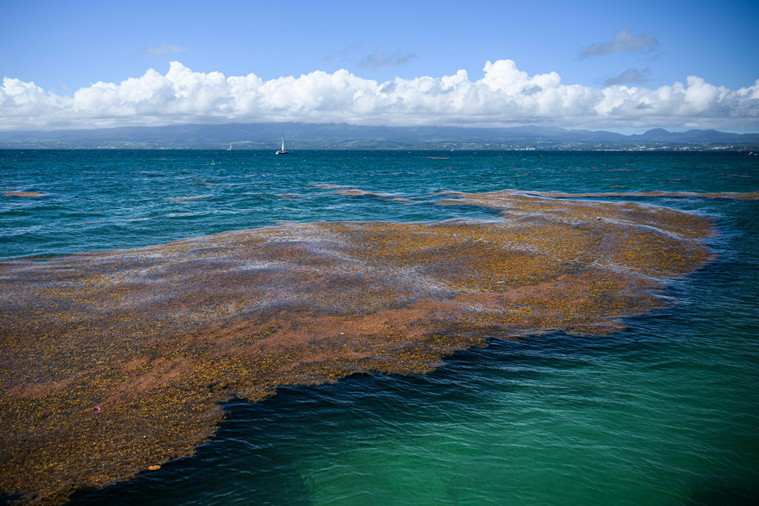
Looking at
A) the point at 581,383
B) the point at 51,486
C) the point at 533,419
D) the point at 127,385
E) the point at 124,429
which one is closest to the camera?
the point at 51,486

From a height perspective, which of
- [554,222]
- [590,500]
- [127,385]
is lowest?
[590,500]

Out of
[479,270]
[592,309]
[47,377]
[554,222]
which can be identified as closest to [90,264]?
[47,377]

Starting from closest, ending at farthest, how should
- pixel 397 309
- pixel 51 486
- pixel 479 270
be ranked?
pixel 51 486, pixel 397 309, pixel 479 270

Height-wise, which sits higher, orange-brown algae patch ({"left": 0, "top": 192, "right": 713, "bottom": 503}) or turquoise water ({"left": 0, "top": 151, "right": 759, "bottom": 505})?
orange-brown algae patch ({"left": 0, "top": 192, "right": 713, "bottom": 503})

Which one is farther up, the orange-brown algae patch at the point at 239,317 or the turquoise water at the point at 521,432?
the orange-brown algae patch at the point at 239,317

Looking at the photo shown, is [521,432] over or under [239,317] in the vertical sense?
under

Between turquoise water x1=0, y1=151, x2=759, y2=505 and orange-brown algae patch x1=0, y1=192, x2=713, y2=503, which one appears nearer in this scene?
turquoise water x1=0, y1=151, x2=759, y2=505

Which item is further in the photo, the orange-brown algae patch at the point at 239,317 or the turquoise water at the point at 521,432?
the orange-brown algae patch at the point at 239,317

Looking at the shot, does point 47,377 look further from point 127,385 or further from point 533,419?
point 533,419
